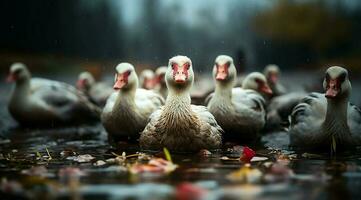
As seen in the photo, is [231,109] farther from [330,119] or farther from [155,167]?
[155,167]

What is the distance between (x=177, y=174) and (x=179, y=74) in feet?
6.51

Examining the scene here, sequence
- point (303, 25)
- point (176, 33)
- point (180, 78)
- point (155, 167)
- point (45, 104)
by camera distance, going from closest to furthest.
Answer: point (155, 167), point (180, 78), point (45, 104), point (176, 33), point (303, 25)

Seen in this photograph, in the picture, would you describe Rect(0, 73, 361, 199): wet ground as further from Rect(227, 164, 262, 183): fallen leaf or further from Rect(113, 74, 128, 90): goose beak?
Rect(113, 74, 128, 90): goose beak

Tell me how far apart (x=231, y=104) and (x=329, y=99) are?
69.6 inches

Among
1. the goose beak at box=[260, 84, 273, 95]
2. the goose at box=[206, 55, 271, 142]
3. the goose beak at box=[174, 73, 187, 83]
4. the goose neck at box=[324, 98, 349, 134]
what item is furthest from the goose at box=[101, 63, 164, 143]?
the goose neck at box=[324, 98, 349, 134]

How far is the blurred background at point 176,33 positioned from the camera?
18.1 meters

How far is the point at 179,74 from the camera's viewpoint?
8062 millimetres

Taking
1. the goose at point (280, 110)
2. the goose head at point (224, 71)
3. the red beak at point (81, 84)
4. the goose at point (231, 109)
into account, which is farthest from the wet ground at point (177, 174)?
the red beak at point (81, 84)

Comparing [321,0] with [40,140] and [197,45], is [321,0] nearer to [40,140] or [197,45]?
[197,45]

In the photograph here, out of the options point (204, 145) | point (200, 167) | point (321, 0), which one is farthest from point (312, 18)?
point (200, 167)

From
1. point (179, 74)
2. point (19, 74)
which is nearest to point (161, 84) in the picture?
point (19, 74)

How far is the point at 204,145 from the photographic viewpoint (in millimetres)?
8430

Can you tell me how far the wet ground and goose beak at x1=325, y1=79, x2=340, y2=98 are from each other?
77 centimetres

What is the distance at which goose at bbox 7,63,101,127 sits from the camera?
41.6ft
